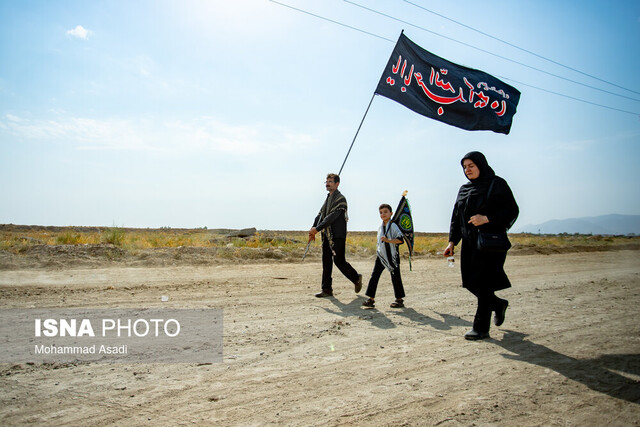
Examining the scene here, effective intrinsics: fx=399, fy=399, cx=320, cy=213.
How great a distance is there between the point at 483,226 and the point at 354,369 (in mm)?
2294

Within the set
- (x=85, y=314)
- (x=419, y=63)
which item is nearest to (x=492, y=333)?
(x=85, y=314)

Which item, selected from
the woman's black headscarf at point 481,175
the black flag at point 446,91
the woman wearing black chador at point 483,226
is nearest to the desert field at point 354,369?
the woman wearing black chador at point 483,226

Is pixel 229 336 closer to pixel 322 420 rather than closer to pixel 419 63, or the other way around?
pixel 322 420

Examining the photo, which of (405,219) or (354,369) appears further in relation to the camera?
(405,219)

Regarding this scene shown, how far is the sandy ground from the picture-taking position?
2750mm

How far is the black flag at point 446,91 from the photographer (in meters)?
8.45

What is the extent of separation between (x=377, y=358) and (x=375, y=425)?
1.31 meters

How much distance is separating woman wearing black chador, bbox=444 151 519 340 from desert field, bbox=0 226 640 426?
384 millimetres

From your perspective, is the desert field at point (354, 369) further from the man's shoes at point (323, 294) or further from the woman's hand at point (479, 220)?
the woman's hand at point (479, 220)

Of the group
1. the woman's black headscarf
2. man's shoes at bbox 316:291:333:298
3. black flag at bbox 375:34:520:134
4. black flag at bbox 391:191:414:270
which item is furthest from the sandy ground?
black flag at bbox 375:34:520:134

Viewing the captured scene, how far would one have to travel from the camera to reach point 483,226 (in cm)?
466

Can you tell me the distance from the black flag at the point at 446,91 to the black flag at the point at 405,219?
2.77 metres

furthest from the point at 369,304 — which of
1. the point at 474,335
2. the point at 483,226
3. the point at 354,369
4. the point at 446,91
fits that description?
the point at 446,91

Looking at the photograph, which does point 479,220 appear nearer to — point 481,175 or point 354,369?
point 481,175
